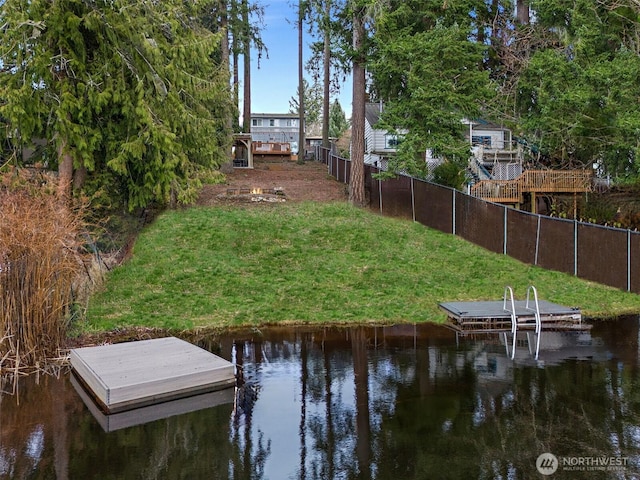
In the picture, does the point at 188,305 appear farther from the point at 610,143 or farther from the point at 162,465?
the point at 610,143

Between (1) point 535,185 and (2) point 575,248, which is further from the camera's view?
(1) point 535,185

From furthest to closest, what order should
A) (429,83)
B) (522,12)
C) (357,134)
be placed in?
1. (522,12)
2. (357,134)
3. (429,83)

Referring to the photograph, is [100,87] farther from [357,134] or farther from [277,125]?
[277,125]

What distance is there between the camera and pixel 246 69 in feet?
126

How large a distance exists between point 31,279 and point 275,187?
18464 millimetres

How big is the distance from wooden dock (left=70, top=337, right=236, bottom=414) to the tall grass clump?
565 millimetres

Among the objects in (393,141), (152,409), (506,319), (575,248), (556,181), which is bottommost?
(152,409)

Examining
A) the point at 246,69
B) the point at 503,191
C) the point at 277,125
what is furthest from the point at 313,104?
the point at 503,191

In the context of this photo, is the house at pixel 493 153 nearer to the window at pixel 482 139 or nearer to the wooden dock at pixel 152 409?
the window at pixel 482 139

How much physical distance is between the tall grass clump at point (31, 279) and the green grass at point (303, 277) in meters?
1.73

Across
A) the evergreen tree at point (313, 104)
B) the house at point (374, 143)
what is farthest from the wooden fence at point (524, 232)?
the evergreen tree at point (313, 104)

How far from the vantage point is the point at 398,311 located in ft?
35.8

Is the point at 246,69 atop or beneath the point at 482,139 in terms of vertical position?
atop

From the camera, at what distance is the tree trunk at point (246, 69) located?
107 feet
